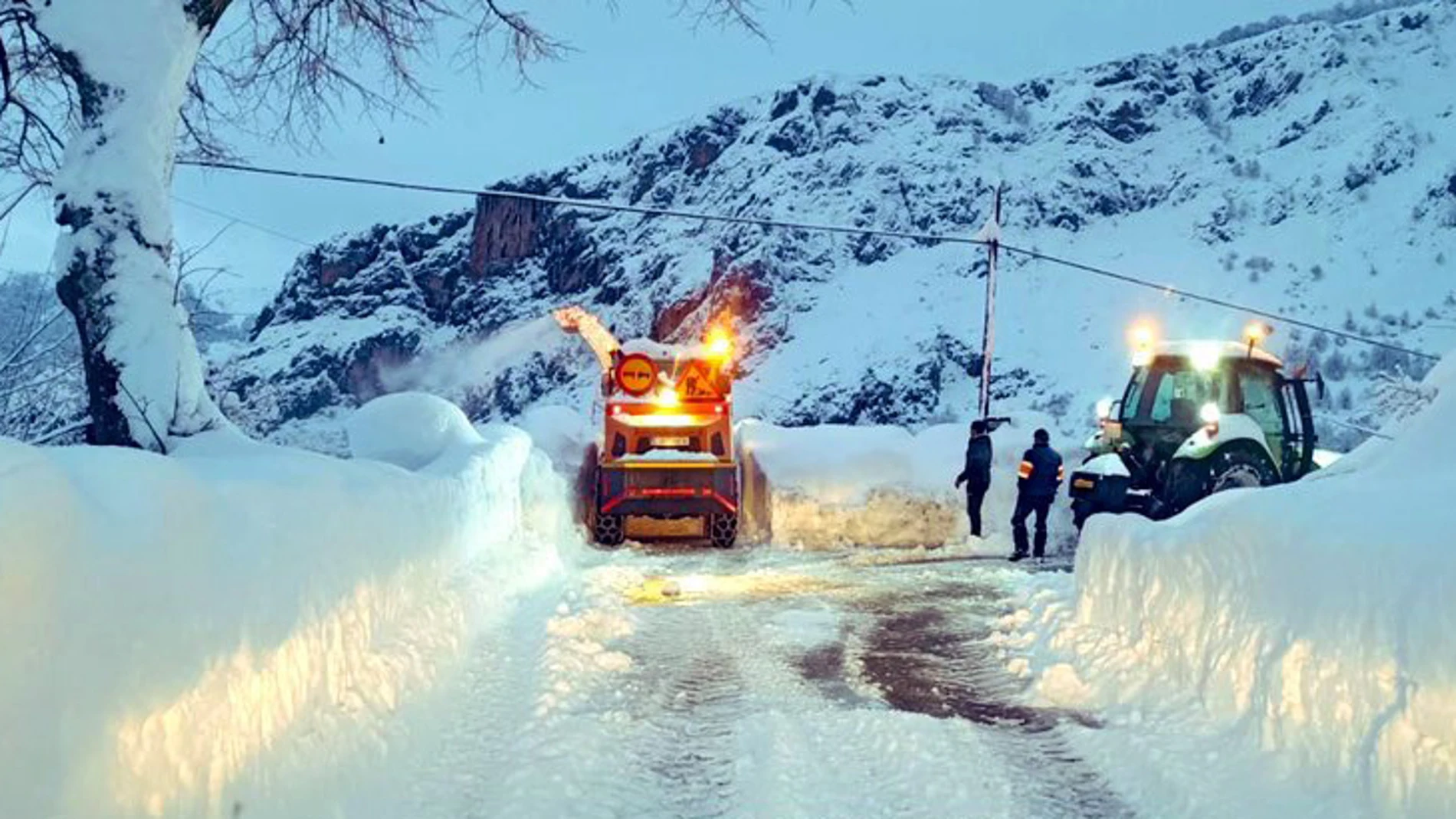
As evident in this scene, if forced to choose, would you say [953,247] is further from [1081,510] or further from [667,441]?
[1081,510]

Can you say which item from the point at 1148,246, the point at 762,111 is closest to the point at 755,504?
the point at 1148,246

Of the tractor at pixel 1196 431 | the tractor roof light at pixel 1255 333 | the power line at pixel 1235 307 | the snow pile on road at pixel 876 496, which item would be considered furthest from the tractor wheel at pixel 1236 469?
the snow pile on road at pixel 876 496

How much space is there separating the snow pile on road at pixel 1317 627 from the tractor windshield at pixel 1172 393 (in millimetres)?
6836

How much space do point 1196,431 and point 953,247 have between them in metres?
50.8

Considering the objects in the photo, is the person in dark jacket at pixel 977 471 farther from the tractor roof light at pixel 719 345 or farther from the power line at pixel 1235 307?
the power line at pixel 1235 307

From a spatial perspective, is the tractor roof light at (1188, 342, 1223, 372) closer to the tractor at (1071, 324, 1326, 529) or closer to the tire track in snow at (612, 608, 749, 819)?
the tractor at (1071, 324, 1326, 529)

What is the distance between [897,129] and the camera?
75.0 m

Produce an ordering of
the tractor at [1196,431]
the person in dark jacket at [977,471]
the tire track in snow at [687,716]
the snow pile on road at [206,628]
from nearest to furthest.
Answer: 1. the snow pile on road at [206,628]
2. the tire track in snow at [687,716]
3. the tractor at [1196,431]
4. the person in dark jacket at [977,471]

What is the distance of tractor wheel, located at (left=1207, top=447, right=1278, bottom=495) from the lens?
1330 centimetres

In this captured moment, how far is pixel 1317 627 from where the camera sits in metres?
5.14

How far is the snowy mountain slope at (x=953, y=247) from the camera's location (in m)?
50.3

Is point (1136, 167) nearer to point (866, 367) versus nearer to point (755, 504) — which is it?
point (866, 367)

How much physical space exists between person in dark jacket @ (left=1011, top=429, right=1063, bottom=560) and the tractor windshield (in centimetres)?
104

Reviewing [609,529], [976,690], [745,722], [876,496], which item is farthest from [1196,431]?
[745,722]
